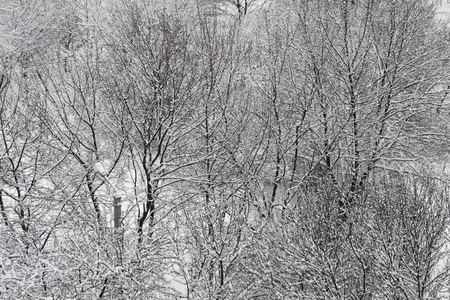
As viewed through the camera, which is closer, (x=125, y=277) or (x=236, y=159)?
(x=125, y=277)

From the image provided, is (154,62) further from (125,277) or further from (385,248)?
(385,248)

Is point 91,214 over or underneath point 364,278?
over

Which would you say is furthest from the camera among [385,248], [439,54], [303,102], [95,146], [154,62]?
[439,54]

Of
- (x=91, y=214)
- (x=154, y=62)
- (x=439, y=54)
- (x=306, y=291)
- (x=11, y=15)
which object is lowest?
(x=306, y=291)

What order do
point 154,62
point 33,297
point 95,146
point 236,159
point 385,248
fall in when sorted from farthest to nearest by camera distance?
point 236,159 < point 95,146 < point 154,62 < point 385,248 < point 33,297

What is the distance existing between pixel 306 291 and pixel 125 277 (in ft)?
11.5

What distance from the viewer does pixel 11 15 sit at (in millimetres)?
21719

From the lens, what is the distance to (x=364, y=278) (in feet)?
21.8

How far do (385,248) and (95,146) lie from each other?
695cm

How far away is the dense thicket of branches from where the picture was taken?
680 centimetres

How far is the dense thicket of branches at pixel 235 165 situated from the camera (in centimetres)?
680

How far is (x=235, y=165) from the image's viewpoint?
34.2 feet

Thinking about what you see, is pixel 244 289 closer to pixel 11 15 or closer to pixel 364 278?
pixel 364 278

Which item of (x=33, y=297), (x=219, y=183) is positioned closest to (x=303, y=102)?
(x=219, y=183)
